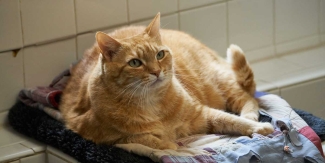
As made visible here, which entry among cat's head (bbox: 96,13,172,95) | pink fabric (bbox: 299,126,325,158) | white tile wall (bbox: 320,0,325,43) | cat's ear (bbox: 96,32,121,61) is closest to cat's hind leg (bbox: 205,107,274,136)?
pink fabric (bbox: 299,126,325,158)

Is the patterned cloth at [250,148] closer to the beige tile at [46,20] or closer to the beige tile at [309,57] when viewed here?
the beige tile at [46,20]

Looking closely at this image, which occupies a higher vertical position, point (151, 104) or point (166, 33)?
point (166, 33)

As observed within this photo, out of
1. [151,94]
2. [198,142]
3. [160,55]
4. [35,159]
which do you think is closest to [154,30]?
[160,55]

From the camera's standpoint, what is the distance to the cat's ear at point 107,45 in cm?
190

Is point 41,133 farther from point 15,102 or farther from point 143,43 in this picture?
point 143,43

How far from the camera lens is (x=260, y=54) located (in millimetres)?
2840

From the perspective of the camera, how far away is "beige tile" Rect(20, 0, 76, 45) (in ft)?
7.45

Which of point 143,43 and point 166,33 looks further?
point 166,33

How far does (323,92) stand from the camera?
2658mm

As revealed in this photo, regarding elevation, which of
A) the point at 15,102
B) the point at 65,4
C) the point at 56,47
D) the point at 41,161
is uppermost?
the point at 65,4

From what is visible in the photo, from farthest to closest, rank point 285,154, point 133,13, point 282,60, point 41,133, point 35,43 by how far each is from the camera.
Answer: point 282,60 → point 133,13 → point 35,43 → point 41,133 → point 285,154

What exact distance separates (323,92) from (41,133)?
1149 millimetres

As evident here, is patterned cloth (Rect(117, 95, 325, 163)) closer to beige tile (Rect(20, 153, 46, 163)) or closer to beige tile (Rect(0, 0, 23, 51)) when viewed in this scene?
beige tile (Rect(20, 153, 46, 163))

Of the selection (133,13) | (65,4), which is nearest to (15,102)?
(65,4)
